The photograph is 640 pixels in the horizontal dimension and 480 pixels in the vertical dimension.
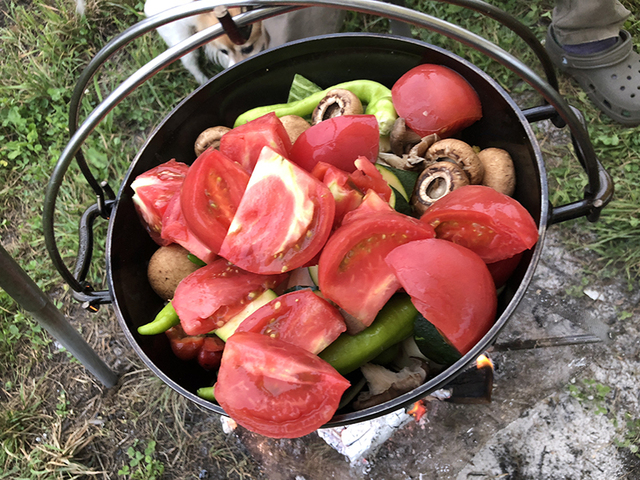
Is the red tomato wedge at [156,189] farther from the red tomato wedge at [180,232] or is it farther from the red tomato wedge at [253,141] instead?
the red tomato wedge at [253,141]

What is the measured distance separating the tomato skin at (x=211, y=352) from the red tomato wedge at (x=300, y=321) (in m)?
0.37

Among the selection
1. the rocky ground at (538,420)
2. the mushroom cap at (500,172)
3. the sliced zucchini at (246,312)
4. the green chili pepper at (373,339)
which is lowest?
the rocky ground at (538,420)

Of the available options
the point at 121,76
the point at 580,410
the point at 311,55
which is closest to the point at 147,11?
the point at 121,76

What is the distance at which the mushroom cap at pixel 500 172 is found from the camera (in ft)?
5.75

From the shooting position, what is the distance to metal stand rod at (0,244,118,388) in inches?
70.2

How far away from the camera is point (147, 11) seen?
113 inches

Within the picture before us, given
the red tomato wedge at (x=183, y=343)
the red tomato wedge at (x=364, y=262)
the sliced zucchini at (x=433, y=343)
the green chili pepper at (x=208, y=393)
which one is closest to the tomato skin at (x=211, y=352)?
the red tomato wedge at (x=183, y=343)

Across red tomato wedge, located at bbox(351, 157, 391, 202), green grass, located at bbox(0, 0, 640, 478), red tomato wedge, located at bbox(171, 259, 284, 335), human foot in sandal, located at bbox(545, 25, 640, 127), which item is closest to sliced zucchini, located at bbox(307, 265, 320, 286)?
red tomato wedge, located at bbox(171, 259, 284, 335)

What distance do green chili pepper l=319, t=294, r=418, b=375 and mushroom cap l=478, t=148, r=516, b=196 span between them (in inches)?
23.4

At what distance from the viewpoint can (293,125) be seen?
6.59 feet

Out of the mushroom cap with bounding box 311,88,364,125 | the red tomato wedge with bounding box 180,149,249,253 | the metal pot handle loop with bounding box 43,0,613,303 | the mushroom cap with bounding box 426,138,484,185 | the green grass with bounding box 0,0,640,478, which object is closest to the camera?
the metal pot handle loop with bounding box 43,0,613,303

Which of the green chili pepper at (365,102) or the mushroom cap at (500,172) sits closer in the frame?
the mushroom cap at (500,172)

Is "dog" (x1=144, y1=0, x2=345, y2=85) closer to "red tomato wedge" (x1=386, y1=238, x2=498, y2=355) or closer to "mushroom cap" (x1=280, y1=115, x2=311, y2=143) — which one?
"mushroom cap" (x1=280, y1=115, x2=311, y2=143)

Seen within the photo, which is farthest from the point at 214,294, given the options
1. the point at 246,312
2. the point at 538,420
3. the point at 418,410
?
the point at 538,420
